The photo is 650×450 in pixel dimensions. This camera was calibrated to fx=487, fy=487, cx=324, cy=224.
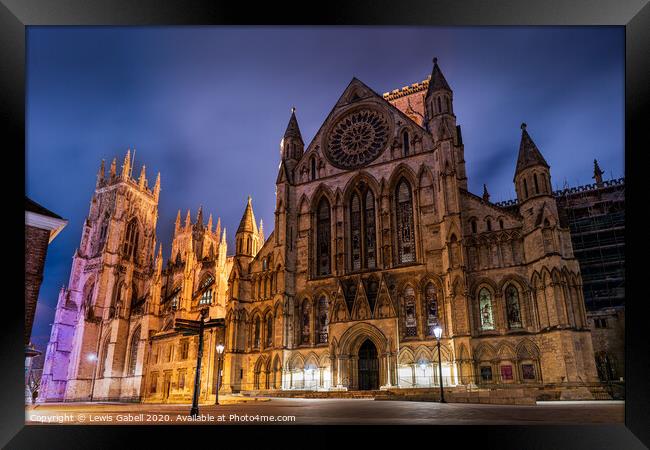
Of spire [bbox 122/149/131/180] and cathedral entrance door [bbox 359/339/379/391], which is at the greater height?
spire [bbox 122/149/131/180]

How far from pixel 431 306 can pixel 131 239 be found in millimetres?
43233

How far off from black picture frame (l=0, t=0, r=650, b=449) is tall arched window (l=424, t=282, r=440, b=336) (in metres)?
14.2

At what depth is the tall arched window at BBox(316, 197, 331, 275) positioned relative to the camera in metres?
32.0

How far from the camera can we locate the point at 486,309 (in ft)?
85.5

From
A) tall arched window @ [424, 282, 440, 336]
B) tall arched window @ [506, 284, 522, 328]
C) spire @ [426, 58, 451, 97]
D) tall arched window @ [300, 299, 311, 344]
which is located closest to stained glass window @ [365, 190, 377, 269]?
tall arched window @ [424, 282, 440, 336]

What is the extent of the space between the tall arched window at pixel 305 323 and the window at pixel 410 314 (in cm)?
635

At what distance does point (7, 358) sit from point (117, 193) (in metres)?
49.0

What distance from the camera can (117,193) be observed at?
58125 millimetres

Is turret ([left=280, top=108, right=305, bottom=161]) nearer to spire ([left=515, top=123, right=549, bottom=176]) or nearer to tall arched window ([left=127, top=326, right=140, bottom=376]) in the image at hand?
spire ([left=515, top=123, right=549, bottom=176])

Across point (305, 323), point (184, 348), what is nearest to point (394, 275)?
point (305, 323)

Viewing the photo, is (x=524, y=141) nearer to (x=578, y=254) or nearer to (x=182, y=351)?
(x=578, y=254)

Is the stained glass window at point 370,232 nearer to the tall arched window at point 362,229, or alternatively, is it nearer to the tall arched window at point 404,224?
the tall arched window at point 362,229
